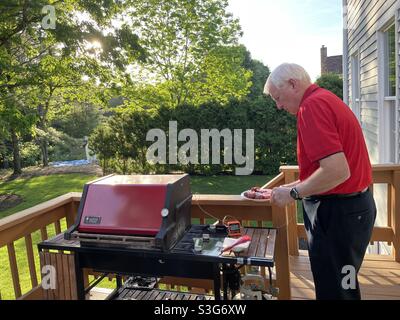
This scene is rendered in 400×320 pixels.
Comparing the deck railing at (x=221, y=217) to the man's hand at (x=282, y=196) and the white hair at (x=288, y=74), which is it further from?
the white hair at (x=288, y=74)

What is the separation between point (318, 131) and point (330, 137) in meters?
0.05

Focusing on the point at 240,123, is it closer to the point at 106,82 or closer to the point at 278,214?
the point at 106,82

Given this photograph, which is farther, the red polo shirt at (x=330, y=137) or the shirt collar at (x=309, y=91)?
the shirt collar at (x=309, y=91)

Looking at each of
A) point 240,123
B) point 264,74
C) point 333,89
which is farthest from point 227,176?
point 264,74

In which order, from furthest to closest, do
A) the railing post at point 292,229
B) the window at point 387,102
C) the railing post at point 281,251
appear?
the window at point 387,102 → the railing post at point 292,229 → the railing post at point 281,251

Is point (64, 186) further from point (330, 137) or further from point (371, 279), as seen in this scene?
point (330, 137)

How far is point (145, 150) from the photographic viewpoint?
32.9 ft

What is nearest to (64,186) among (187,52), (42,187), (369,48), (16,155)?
(42,187)

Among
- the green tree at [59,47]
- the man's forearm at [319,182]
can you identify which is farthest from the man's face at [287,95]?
the green tree at [59,47]

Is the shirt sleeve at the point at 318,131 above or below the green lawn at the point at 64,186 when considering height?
above

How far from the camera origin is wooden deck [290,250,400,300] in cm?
243

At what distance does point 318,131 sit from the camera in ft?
4.75

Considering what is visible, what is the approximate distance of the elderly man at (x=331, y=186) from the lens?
1.45 metres

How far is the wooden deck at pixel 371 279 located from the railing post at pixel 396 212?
0.38 feet
